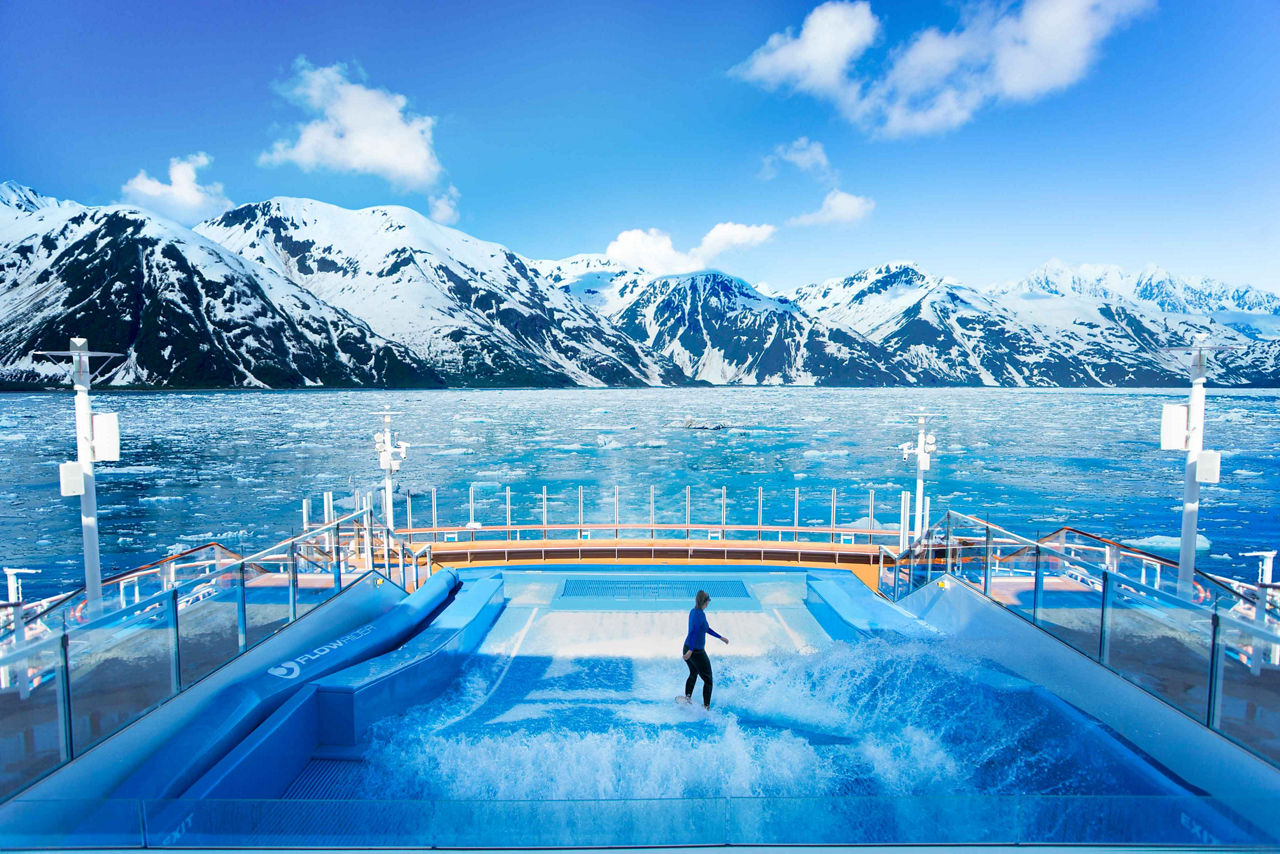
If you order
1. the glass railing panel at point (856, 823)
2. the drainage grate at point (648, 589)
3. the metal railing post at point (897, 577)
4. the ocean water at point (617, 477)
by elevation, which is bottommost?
the ocean water at point (617, 477)

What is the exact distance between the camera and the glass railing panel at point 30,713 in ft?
12.3

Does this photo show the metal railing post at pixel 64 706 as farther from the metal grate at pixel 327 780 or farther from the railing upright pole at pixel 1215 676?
the railing upright pole at pixel 1215 676

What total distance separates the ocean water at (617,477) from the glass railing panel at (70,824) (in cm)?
2505

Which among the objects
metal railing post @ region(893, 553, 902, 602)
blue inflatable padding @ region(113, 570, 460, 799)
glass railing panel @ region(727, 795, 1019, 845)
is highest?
glass railing panel @ region(727, 795, 1019, 845)

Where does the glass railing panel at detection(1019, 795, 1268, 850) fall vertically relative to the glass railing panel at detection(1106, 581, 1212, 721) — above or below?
below

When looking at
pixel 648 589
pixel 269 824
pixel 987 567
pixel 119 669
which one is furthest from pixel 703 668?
pixel 648 589

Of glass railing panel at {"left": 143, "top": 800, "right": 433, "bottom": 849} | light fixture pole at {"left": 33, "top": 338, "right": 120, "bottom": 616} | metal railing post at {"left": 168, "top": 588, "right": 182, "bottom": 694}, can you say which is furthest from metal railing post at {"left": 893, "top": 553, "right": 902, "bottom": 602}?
light fixture pole at {"left": 33, "top": 338, "right": 120, "bottom": 616}

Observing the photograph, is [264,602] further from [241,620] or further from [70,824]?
[70,824]

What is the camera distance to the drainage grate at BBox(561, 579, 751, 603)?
11617 mm

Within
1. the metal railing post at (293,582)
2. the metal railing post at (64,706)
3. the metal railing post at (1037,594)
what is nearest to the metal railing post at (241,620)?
the metal railing post at (293,582)

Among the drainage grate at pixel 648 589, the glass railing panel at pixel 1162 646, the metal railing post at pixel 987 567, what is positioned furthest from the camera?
the drainage grate at pixel 648 589

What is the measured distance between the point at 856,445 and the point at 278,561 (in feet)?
216

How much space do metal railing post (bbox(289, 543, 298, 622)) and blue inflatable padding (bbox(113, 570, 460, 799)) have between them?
0.15 metres

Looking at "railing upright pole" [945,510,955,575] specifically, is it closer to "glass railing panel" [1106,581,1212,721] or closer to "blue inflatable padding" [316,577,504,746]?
"glass railing panel" [1106,581,1212,721]
